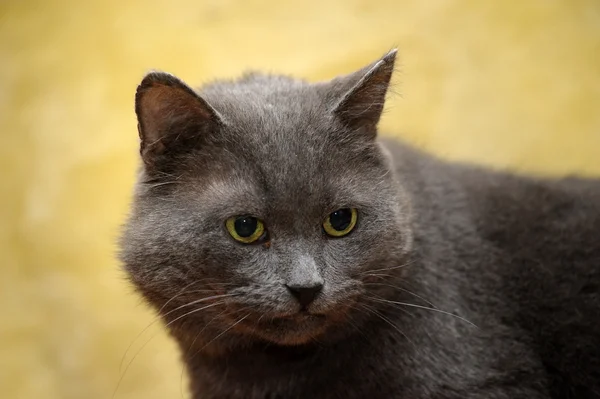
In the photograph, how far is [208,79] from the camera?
8.67ft

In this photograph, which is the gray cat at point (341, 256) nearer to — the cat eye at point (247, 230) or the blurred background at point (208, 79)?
the cat eye at point (247, 230)

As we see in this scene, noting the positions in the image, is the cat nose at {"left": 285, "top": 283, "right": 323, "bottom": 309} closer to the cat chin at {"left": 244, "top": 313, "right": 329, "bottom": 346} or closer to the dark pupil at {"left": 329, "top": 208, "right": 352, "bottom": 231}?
the cat chin at {"left": 244, "top": 313, "right": 329, "bottom": 346}

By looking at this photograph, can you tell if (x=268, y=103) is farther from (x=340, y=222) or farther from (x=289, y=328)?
(x=289, y=328)

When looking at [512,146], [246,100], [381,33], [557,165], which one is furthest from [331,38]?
[246,100]

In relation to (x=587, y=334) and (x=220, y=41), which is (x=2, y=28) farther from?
(x=587, y=334)

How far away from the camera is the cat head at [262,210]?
1525 millimetres

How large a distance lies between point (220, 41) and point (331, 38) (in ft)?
1.58

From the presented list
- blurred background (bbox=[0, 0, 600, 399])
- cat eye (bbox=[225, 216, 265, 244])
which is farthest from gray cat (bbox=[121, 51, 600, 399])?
blurred background (bbox=[0, 0, 600, 399])

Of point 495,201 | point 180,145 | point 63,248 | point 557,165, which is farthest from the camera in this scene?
point 557,165

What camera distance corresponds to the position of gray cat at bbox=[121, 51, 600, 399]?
155 centimetres

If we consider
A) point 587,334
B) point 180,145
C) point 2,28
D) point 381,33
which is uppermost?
point 2,28

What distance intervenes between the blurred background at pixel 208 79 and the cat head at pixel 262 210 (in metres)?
0.96

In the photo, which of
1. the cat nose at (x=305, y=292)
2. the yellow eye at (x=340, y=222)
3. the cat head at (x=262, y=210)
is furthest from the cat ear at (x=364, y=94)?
the cat nose at (x=305, y=292)

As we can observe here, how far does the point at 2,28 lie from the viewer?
287cm
